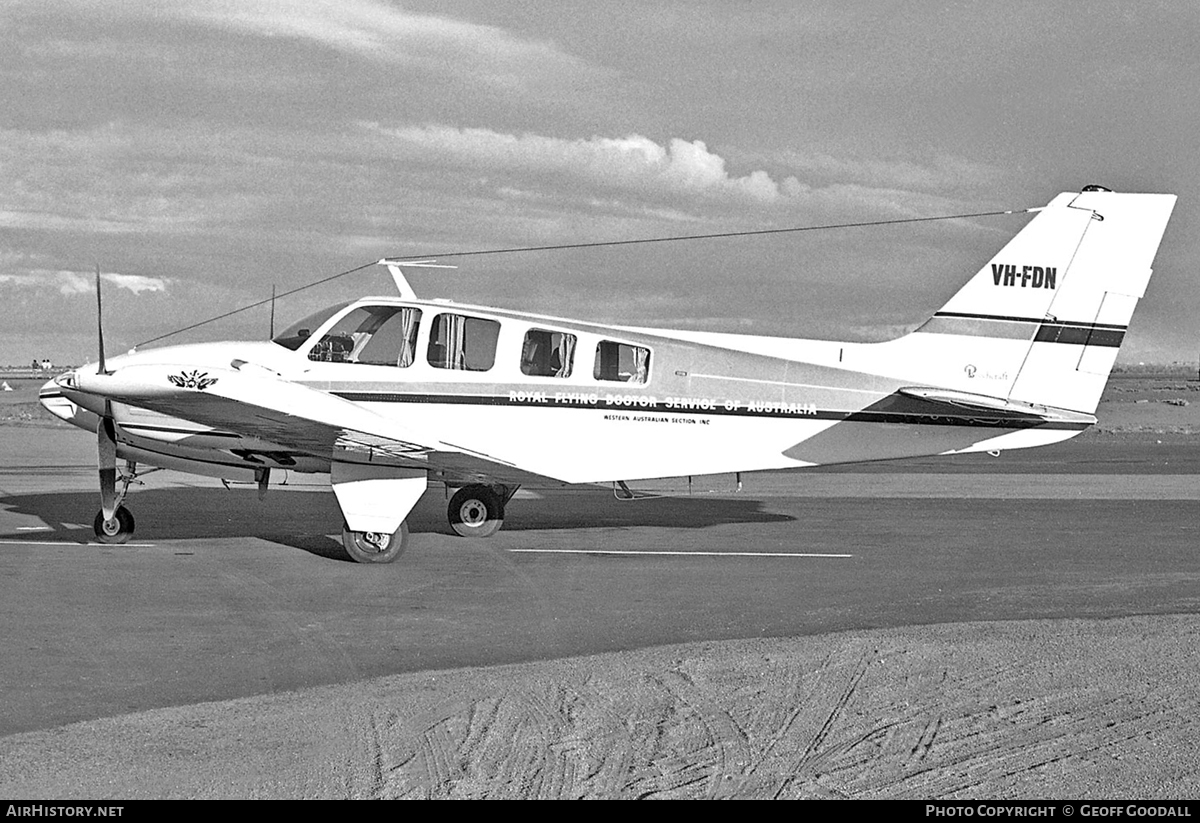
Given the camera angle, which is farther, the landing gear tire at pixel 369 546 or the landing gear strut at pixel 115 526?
the landing gear strut at pixel 115 526

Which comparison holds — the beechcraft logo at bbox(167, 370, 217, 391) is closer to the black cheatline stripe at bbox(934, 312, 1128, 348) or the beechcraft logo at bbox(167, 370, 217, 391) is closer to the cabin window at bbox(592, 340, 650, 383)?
the cabin window at bbox(592, 340, 650, 383)

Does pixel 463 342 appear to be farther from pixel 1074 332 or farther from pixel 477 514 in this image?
pixel 1074 332

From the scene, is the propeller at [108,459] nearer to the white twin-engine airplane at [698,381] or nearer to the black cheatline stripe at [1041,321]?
the white twin-engine airplane at [698,381]

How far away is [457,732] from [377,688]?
130cm

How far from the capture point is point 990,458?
94.7ft

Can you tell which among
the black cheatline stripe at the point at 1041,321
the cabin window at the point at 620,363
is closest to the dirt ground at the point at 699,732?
the cabin window at the point at 620,363

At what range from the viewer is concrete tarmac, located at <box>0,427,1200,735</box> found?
8984mm

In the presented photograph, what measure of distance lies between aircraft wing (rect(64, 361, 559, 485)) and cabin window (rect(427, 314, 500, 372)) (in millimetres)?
887

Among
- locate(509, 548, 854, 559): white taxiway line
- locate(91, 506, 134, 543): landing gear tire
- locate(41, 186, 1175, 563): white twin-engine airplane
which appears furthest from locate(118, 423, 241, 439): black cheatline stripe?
locate(509, 548, 854, 559): white taxiway line

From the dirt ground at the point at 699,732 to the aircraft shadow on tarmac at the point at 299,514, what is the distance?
6.49 meters

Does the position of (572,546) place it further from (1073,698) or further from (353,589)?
(1073,698)

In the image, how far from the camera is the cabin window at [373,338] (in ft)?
46.1

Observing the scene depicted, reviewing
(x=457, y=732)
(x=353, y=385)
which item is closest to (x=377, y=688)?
(x=457, y=732)
